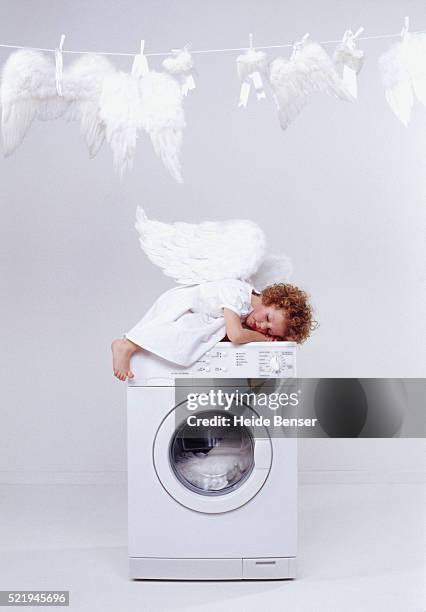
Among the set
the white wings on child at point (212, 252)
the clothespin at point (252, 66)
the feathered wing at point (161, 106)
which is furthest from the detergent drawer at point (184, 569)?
the clothespin at point (252, 66)

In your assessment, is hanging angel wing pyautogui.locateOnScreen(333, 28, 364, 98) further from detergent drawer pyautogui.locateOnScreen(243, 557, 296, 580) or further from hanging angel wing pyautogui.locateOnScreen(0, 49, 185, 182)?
detergent drawer pyautogui.locateOnScreen(243, 557, 296, 580)

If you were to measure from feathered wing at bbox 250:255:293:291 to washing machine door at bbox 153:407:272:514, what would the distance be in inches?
22.0

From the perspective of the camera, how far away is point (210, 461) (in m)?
2.55

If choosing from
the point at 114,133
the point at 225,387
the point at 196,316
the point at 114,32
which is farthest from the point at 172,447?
the point at 114,32

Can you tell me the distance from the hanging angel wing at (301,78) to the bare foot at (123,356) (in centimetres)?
99

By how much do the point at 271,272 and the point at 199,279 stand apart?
31cm

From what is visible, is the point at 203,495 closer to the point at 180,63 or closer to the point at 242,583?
the point at 242,583

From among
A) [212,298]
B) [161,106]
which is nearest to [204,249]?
[212,298]

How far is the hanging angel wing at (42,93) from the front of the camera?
279 cm

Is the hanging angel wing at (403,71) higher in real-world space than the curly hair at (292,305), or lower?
higher

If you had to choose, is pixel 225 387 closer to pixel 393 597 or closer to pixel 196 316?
pixel 196 316

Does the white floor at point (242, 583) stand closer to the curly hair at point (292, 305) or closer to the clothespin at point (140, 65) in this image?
the curly hair at point (292, 305)

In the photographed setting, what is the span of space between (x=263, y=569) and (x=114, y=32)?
2.73m

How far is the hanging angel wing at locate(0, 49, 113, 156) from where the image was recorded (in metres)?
2.79
